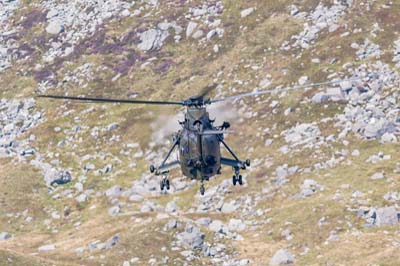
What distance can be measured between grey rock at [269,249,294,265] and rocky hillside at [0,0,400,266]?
143 mm

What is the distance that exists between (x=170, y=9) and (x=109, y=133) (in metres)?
22.1

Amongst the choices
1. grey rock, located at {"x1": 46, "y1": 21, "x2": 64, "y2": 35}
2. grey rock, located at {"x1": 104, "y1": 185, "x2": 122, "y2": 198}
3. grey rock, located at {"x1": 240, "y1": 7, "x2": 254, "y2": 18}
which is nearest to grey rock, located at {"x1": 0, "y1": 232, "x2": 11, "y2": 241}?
grey rock, located at {"x1": 104, "y1": 185, "x2": 122, "y2": 198}

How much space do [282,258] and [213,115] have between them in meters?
13.9

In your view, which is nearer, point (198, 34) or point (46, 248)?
point (46, 248)

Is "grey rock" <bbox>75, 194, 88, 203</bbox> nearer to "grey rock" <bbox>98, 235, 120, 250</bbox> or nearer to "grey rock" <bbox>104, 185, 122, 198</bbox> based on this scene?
"grey rock" <bbox>104, 185, 122, 198</bbox>

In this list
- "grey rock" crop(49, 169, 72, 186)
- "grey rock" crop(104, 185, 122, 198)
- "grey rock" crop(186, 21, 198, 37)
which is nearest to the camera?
"grey rock" crop(104, 185, 122, 198)

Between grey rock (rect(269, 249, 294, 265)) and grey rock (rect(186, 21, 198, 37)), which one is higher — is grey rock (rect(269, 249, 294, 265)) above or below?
above

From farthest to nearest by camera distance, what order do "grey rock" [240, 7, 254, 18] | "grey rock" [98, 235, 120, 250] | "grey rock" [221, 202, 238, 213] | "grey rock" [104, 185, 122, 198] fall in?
"grey rock" [240, 7, 254, 18]
"grey rock" [104, 185, 122, 198]
"grey rock" [221, 202, 238, 213]
"grey rock" [98, 235, 120, 250]

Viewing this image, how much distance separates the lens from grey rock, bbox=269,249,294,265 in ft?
183

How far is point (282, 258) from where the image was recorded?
55969 mm

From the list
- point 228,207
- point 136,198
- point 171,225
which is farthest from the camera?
point 136,198

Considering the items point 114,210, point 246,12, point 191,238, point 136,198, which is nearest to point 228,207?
point 191,238

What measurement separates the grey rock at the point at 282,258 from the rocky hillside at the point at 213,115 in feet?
0.47

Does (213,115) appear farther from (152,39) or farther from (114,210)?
(152,39)
